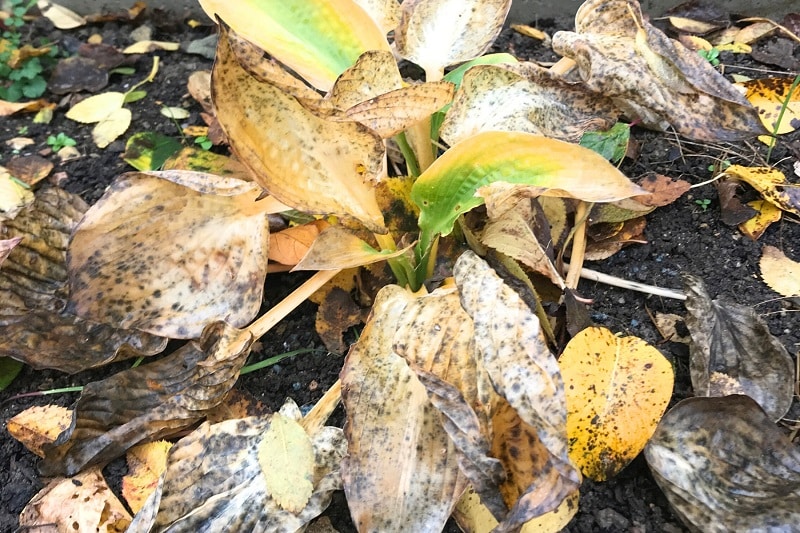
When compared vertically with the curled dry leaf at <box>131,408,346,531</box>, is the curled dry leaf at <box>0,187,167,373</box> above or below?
above

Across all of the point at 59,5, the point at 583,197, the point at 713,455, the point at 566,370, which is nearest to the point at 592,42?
the point at 583,197

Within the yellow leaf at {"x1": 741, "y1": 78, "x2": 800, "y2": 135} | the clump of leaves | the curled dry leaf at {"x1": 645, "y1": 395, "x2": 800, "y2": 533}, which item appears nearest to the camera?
the curled dry leaf at {"x1": 645, "y1": 395, "x2": 800, "y2": 533}

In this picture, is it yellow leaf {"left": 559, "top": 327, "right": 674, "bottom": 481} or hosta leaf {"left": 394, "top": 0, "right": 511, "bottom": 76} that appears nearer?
yellow leaf {"left": 559, "top": 327, "right": 674, "bottom": 481}

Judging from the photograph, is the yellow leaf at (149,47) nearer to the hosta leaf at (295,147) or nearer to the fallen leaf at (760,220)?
the hosta leaf at (295,147)

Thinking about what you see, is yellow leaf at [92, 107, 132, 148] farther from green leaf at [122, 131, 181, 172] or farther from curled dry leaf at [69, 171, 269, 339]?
curled dry leaf at [69, 171, 269, 339]

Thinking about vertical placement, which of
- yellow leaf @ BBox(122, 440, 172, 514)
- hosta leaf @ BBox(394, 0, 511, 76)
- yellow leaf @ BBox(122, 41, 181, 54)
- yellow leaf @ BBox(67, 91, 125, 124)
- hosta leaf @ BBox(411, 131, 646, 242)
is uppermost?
hosta leaf @ BBox(394, 0, 511, 76)

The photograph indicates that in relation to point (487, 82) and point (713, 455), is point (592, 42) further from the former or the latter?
point (713, 455)

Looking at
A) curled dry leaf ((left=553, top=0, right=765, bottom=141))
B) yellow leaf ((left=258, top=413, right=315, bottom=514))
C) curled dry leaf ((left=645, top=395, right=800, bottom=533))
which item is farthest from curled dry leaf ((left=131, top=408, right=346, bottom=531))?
curled dry leaf ((left=553, top=0, right=765, bottom=141))

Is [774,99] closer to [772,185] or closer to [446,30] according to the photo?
[772,185]
